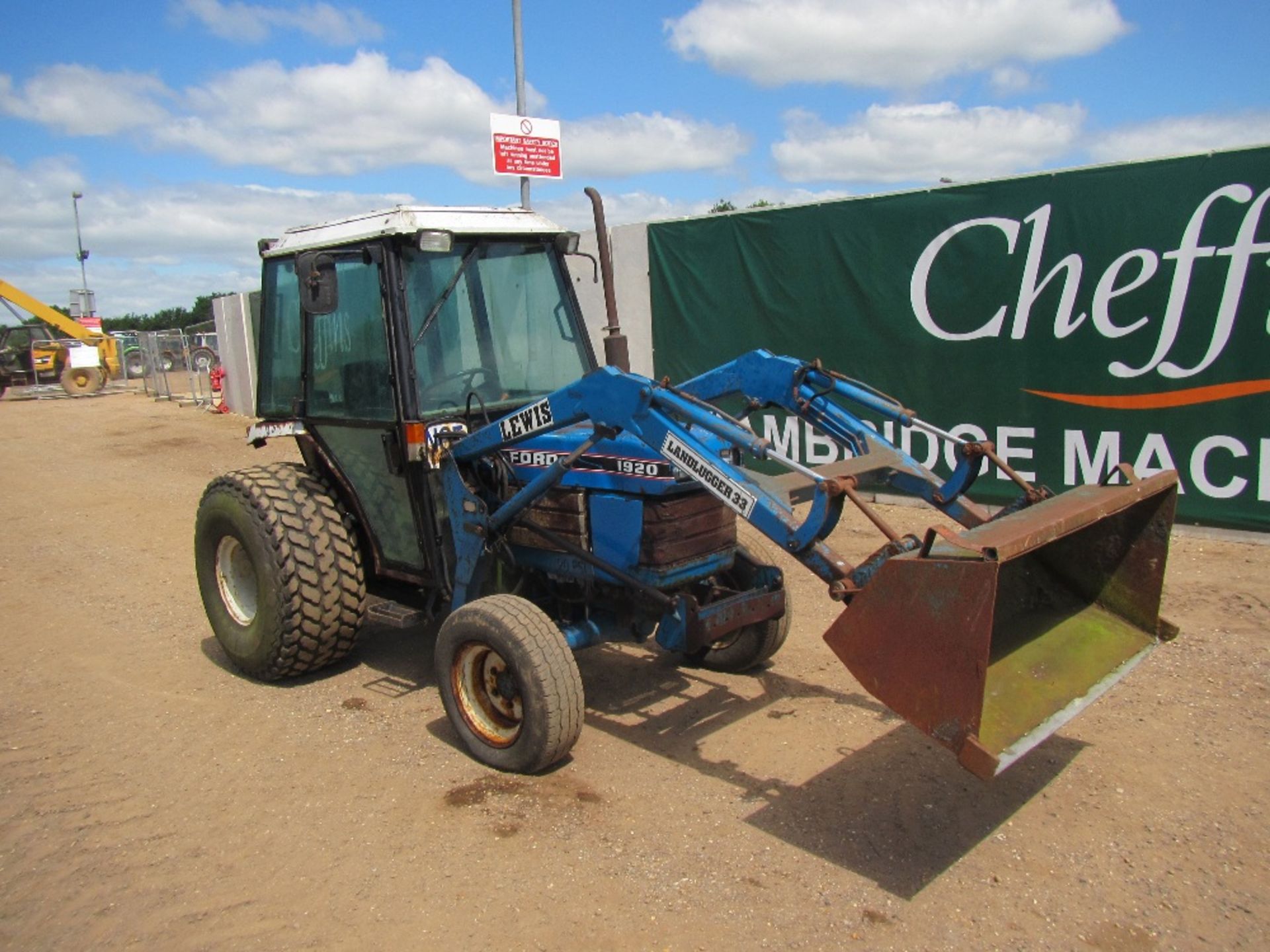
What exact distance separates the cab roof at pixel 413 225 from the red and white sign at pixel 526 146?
557 cm

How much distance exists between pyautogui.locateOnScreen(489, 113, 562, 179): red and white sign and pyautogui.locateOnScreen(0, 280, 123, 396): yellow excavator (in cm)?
2161

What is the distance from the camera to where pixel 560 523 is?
15.0ft

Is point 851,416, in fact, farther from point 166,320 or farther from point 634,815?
point 166,320

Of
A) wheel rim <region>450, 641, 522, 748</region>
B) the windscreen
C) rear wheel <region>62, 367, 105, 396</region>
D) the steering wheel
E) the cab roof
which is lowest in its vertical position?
wheel rim <region>450, 641, 522, 748</region>

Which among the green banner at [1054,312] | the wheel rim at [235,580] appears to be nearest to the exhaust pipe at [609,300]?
the wheel rim at [235,580]

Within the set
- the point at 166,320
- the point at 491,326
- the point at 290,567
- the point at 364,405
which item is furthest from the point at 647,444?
the point at 166,320

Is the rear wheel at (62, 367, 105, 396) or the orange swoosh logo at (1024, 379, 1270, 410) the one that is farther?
the rear wheel at (62, 367, 105, 396)

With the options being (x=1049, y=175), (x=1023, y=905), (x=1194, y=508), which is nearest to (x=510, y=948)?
(x=1023, y=905)

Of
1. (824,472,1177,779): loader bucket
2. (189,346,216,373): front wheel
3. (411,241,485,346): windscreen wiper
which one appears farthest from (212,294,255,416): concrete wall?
(824,472,1177,779): loader bucket

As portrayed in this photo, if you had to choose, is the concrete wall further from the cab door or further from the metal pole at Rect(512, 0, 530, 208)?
the cab door

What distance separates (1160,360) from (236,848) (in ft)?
21.3

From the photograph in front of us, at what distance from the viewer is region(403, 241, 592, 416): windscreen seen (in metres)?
4.68

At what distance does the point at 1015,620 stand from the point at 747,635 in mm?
1418

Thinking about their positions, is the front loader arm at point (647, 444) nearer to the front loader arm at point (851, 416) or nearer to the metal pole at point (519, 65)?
the front loader arm at point (851, 416)
